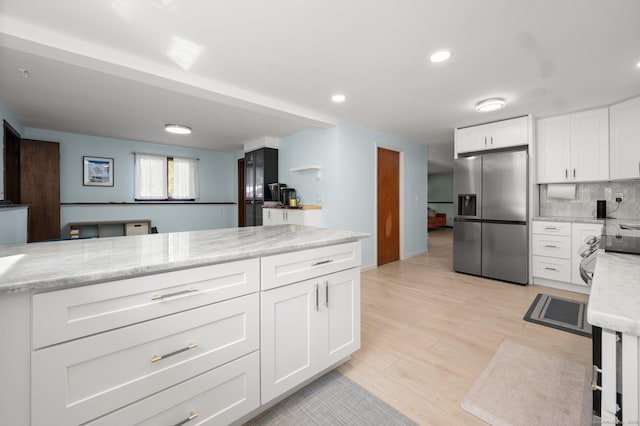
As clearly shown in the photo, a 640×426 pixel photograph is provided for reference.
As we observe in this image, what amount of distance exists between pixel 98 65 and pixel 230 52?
3.72 feet

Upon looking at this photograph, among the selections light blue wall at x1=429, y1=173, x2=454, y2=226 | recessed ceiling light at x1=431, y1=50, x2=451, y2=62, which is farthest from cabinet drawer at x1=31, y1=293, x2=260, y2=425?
light blue wall at x1=429, y1=173, x2=454, y2=226

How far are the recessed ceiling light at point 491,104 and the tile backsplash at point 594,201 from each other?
168 centimetres

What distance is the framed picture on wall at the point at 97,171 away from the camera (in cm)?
523

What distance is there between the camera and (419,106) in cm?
350

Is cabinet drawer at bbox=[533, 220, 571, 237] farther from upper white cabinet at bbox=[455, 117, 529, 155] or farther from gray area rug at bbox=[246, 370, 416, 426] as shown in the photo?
gray area rug at bbox=[246, 370, 416, 426]

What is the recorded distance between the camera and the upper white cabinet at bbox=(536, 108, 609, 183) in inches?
135

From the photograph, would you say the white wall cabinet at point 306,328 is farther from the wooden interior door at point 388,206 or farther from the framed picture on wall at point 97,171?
the framed picture on wall at point 97,171

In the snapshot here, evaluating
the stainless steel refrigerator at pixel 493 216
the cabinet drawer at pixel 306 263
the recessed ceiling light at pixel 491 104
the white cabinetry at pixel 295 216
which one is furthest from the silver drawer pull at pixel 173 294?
the stainless steel refrigerator at pixel 493 216

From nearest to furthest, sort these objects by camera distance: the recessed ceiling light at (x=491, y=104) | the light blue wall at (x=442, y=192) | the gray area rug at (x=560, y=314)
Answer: the gray area rug at (x=560, y=314), the recessed ceiling light at (x=491, y=104), the light blue wall at (x=442, y=192)

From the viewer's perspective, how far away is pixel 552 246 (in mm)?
3600

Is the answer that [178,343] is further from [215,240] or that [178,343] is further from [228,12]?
[228,12]

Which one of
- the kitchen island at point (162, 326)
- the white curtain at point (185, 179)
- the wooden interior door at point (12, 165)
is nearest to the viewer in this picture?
the kitchen island at point (162, 326)

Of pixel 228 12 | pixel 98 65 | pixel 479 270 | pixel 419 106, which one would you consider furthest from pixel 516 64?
pixel 98 65

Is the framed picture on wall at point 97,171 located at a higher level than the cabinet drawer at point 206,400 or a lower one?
higher
